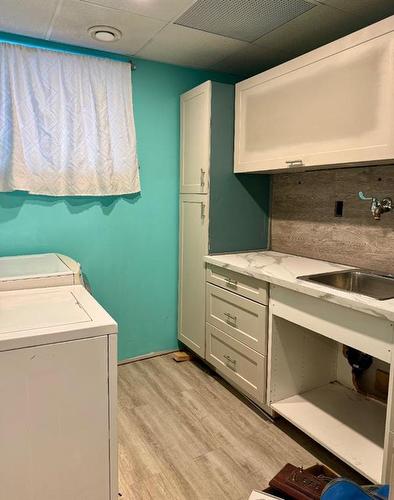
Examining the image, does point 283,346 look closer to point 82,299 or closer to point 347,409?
point 347,409

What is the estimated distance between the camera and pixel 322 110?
2086 mm

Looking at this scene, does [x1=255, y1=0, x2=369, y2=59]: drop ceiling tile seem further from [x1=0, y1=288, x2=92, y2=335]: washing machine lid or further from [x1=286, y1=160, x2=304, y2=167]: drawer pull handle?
[x1=0, y1=288, x2=92, y2=335]: washing machine lid

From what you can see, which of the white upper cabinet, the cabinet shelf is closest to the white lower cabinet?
the cabinet shelf

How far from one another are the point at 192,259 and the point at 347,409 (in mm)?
1445

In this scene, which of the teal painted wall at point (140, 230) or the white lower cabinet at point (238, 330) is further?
the teal painted wall at point (140, 230)

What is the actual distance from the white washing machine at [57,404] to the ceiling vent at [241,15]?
1675 millimetres

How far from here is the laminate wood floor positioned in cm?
180

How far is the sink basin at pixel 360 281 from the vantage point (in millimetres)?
2072

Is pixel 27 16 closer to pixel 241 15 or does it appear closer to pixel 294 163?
pixel 241 15

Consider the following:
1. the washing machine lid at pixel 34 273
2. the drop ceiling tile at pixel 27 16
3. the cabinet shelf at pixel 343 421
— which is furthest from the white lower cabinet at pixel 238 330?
the drop ceiling tile at pixel 27 16

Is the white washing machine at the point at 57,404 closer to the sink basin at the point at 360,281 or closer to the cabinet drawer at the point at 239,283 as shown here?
the cabinet drawer at the point at 239,283

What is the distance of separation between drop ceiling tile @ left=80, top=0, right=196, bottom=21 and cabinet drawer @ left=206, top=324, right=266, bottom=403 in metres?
1.95

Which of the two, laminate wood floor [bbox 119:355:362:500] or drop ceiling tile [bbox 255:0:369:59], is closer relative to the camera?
laminate wood floor [bbox 119:355:362:500]

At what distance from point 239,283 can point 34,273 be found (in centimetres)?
119
